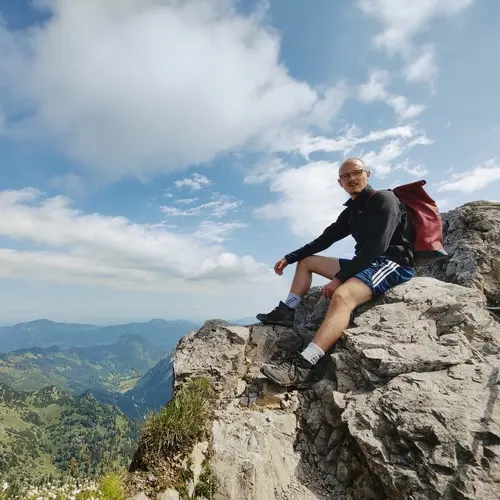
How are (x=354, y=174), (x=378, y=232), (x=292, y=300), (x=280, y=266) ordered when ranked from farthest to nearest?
(x=280, y=266), (x=292, y=300), (x=354, y=174), (x=378, y=232)

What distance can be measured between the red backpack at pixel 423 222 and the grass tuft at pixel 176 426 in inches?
232

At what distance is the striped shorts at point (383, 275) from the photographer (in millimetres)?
7434

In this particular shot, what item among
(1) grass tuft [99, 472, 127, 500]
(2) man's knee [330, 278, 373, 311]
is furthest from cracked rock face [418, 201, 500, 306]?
(1) grass tuft [99, 472, 127, 500]

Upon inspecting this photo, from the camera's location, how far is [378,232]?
727 centimetres

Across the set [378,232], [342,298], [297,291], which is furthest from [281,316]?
[378,232]

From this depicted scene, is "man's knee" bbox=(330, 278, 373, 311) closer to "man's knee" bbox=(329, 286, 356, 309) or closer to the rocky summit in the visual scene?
"man's knee" bbox=(329, 286, 356, 309)

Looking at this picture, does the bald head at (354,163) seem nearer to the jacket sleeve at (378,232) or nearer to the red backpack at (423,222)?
the red backpack at (423,222)

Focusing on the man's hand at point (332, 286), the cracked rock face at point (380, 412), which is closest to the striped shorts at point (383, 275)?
the cracked rock face at point (380, 412)

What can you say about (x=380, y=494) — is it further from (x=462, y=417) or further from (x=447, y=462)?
(x=462, y=417)

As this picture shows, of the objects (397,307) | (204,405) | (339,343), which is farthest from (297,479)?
(397,307)

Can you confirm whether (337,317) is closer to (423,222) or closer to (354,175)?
(423,222)

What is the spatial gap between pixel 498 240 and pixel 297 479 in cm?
862

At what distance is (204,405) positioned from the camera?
6707 mm

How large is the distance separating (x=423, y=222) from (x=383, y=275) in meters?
1.62
